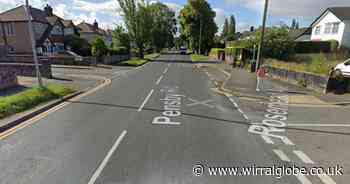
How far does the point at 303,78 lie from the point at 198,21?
45.5 meters

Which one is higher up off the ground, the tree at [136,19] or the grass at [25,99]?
the tree at [136,19]

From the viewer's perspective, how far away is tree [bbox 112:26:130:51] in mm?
39356

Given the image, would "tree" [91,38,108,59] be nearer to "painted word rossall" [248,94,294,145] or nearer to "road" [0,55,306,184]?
"road" [0,55,306,184]

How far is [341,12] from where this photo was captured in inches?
1597

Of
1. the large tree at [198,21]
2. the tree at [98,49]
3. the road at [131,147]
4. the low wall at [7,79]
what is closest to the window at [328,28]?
the large tree at [198,21]

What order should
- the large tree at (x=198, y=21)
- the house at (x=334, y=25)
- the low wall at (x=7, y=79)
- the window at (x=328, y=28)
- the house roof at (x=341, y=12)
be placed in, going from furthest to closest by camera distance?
1. the large tree at (x=198, y=21)
2. the window at (x=328, y=28)
3. the house roof at (x=341, y=12)
4. the house at (x=334, y=25)
5. the low wall at (x=7, y=79)

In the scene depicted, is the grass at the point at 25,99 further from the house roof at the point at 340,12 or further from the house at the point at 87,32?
the house at the point at 87,32

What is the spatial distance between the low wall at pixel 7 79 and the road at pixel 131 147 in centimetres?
496

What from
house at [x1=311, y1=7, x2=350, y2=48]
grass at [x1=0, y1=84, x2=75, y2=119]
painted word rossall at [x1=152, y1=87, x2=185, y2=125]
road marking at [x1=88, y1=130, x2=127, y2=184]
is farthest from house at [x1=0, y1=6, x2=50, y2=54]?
house at [x1=311, y1=7, x2=350, y2=48]

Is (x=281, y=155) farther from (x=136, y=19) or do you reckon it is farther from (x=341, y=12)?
(x=341, y=12)

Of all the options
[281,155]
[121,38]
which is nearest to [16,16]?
[121,38]

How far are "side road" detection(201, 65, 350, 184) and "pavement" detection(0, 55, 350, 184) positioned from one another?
3 cm

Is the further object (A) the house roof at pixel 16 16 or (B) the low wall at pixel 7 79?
(A) the house roof at pixel 16 16

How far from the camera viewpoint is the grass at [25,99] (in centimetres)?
721
